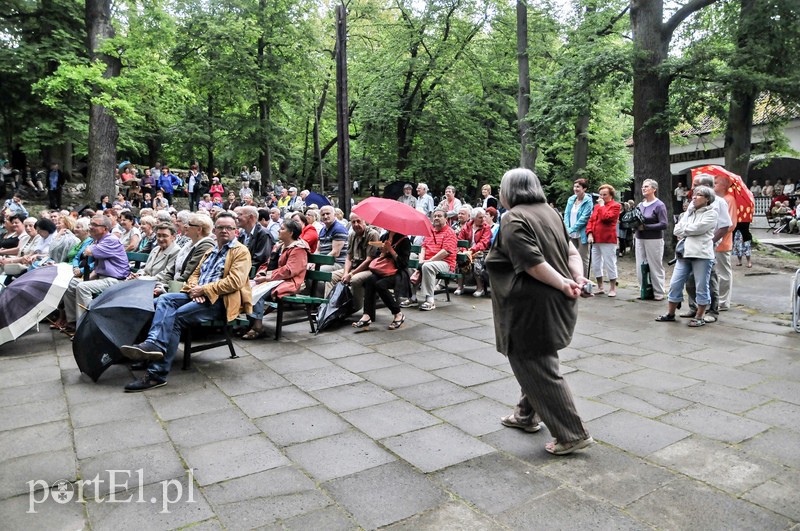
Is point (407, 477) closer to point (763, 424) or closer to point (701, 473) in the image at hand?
point (701, 473)

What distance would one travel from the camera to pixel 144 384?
184 inches

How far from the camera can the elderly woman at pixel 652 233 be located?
320 inches

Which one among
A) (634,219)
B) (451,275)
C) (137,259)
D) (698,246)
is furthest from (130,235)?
(698,246)

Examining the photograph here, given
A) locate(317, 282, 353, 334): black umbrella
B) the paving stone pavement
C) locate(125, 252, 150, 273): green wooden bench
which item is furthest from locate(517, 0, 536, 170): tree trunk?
locate(125, 252, 150, 273): green wooden bench

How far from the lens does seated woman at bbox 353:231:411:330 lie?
693cm

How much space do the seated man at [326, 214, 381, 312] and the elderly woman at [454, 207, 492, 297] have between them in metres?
2.35

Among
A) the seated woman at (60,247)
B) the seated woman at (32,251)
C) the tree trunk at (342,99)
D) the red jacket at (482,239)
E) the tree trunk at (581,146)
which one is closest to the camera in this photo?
the seated woman at (32,251)

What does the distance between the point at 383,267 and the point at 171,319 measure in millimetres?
2703

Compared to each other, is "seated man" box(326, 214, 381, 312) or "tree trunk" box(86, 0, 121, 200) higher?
"tree trunk" box(86, 0, 121, 200)

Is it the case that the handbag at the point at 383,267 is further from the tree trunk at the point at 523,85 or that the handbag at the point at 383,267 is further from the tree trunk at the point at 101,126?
the tree trunk at the point at 101,126

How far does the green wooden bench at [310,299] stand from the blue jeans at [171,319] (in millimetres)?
1149

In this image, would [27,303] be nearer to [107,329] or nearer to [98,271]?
[98,271]

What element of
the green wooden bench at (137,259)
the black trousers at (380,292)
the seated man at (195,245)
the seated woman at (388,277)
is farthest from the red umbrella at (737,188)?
the green wooden bench at (137,259)

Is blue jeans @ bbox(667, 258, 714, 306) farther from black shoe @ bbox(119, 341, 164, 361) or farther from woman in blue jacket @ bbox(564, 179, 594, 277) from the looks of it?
black shoe @ bbox(119, 341, 164, 361)
